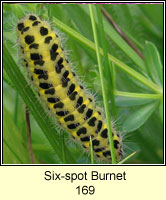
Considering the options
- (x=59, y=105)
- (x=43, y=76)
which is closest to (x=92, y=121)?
(x=59, y=105)

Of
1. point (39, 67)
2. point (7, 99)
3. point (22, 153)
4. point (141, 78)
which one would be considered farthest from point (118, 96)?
point (7, 99)

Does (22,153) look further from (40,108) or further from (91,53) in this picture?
(91,53)

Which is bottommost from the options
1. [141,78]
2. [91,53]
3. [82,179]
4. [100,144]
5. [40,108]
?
[82,179]

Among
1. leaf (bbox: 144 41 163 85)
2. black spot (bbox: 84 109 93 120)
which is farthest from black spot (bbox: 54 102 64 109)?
leaf (bbox: 144 41 163 85)

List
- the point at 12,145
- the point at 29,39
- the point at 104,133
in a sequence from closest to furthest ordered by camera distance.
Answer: the point at 29,39 < the point at 104,133 < the point at 12,145

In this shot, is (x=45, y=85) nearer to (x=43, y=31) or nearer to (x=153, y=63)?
(x=43, y=31)

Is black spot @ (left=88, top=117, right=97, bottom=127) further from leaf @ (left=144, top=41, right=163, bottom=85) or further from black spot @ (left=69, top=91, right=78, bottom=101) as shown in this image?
leaf @ (left=144, top=41, right=163, bottom=85)
